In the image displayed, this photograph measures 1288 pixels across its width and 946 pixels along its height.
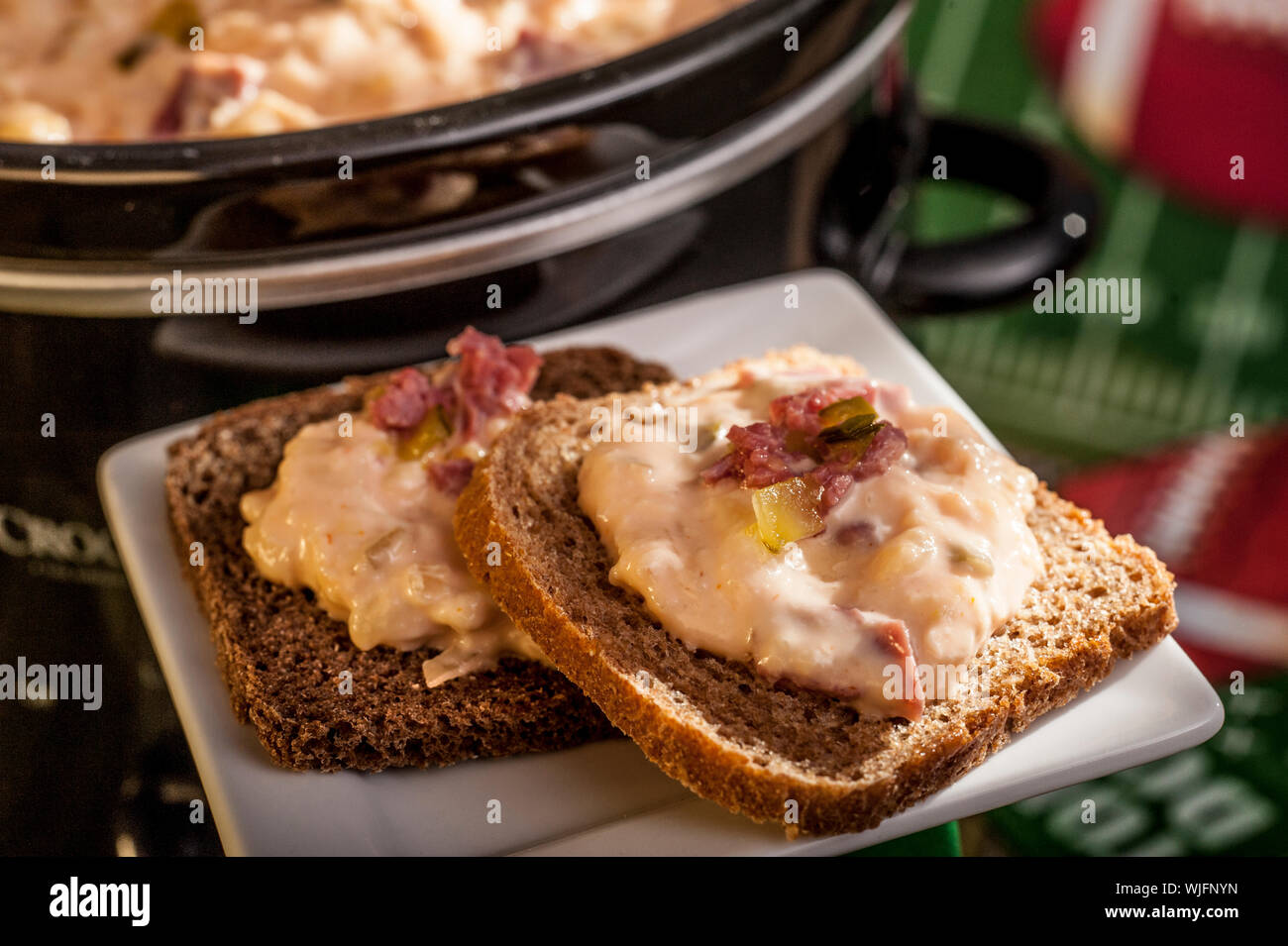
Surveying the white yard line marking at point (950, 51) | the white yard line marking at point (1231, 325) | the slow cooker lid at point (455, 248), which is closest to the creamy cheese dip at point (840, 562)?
the slow cooker lid at point (455, 248)

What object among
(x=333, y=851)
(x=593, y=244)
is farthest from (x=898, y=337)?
(x=333, y=851)

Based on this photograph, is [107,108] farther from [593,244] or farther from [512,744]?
[512,744]

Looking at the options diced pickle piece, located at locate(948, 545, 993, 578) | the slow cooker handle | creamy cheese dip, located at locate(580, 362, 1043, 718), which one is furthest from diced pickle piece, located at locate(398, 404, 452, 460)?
the slow cooker handle

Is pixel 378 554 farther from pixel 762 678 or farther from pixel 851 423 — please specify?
pixel 851 423

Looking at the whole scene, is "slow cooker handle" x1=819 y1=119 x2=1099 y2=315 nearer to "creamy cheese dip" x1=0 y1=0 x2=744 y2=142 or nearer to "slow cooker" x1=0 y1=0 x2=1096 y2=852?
"slow cooker" x1=0 y1=0 x2=1096 y2=852

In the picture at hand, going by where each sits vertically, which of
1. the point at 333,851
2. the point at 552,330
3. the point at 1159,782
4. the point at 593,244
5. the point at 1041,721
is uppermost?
the point at 593,244

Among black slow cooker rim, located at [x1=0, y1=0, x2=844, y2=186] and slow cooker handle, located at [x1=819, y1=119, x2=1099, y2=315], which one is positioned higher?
black slow cooker rim, located at [x1=0, y1=0, x2=844, y2=186]

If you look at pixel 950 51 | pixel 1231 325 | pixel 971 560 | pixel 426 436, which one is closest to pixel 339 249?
pixel 426 436
